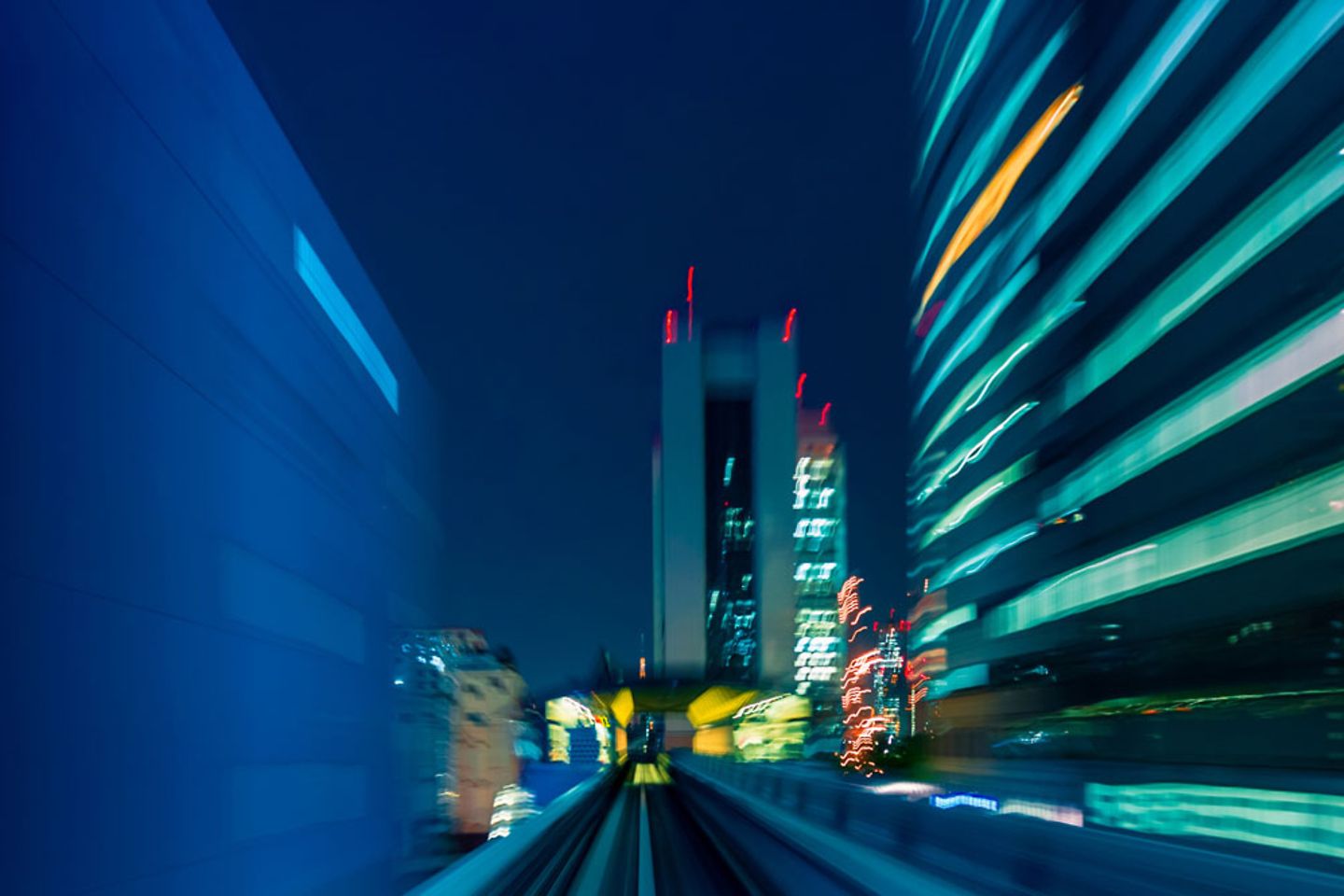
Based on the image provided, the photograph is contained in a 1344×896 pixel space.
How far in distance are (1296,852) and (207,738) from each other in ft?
65.7

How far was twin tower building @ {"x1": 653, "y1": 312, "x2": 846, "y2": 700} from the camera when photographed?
13075 cm

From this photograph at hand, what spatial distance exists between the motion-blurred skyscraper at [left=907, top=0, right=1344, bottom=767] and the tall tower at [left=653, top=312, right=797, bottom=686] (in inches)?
3006

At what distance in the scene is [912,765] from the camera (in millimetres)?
55438

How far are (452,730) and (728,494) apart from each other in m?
119

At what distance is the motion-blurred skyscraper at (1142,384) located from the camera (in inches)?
883

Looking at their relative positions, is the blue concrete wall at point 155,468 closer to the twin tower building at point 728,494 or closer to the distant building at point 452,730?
the distant building at point 452,730

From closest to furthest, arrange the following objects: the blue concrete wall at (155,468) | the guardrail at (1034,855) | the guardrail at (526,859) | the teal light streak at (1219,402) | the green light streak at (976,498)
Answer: the blue concrete wall at (155,468), the guardrail at (526,859), the guardrail at (1034,855), the teal light streak at (1219,402), the green light streak at (976,498)

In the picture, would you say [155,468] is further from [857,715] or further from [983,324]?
[857,715]

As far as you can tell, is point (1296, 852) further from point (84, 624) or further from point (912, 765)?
point (912, 765)

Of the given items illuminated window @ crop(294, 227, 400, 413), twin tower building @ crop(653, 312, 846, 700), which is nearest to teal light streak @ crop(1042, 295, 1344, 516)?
illuminated window @ crop(294, 227, 400, 413)

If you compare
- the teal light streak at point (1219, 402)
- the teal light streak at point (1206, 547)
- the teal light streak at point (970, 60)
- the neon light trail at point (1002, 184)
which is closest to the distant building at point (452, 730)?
the teal light streak at point (1206, 547)

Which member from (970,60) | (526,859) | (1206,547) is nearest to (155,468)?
(526,859)

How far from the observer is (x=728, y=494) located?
142 metres

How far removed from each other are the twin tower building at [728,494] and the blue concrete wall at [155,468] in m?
116
